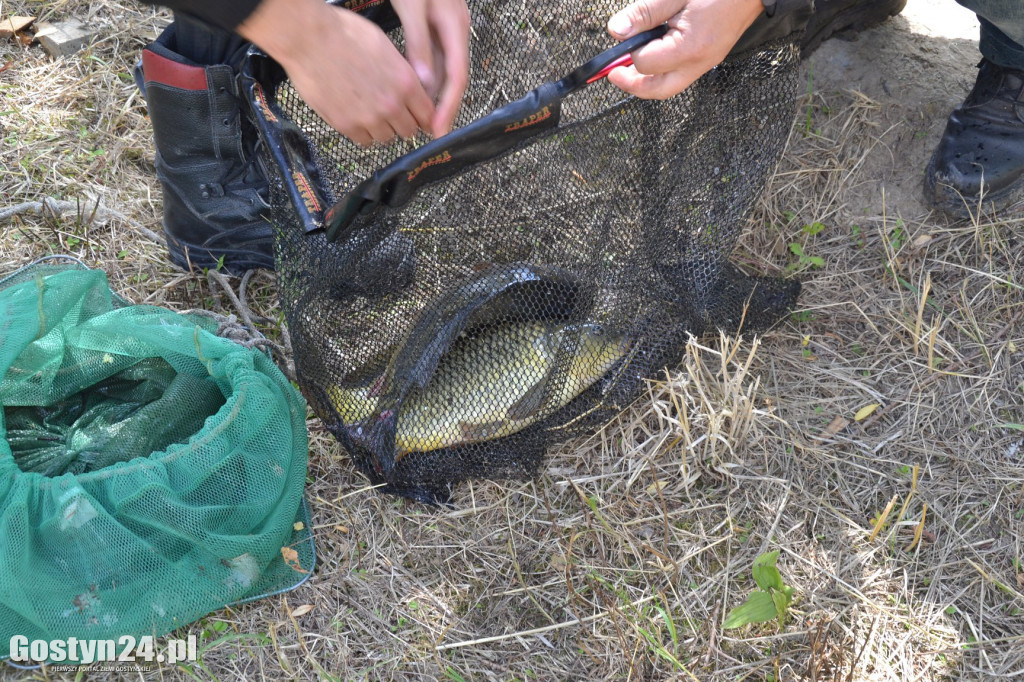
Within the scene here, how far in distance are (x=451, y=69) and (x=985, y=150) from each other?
1333 mm

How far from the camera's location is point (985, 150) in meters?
1.84

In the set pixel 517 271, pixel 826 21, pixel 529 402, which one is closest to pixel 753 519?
Answer: pixel 529 402

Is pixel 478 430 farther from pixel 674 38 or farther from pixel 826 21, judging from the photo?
pixel 826 21

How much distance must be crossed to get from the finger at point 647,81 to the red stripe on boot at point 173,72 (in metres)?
0.90

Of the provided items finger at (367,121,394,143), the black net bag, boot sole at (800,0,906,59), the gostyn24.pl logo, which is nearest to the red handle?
the black net bag

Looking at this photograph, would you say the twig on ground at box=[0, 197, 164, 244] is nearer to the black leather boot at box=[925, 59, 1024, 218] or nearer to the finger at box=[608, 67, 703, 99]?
the finger at box=[608, 67, 703, 99]

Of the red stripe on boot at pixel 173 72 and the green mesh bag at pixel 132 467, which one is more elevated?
the red stripe on boot at pixel 173 72

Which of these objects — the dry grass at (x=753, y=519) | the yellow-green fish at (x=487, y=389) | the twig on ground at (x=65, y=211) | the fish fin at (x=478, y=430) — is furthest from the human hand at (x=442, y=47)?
the twig on ground at (x=65, y=211)

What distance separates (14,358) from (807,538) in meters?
1.51

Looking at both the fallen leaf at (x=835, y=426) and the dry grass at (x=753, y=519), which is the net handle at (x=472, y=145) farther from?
the fallen leaf at (x=835, y=426)

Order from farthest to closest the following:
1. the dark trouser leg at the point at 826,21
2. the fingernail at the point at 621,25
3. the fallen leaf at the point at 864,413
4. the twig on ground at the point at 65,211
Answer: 1. the twig on ground at the point at 65,211
2. the fallen leaf at the point at 864,413
3. the dark trouser leg at the point at 826,21
4. the fingernail at the point at 621,25

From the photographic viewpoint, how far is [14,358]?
58.1 inches

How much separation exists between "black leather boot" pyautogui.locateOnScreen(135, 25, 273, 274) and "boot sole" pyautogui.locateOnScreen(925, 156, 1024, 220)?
1562mm

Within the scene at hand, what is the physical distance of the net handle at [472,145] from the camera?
3.86 ft
